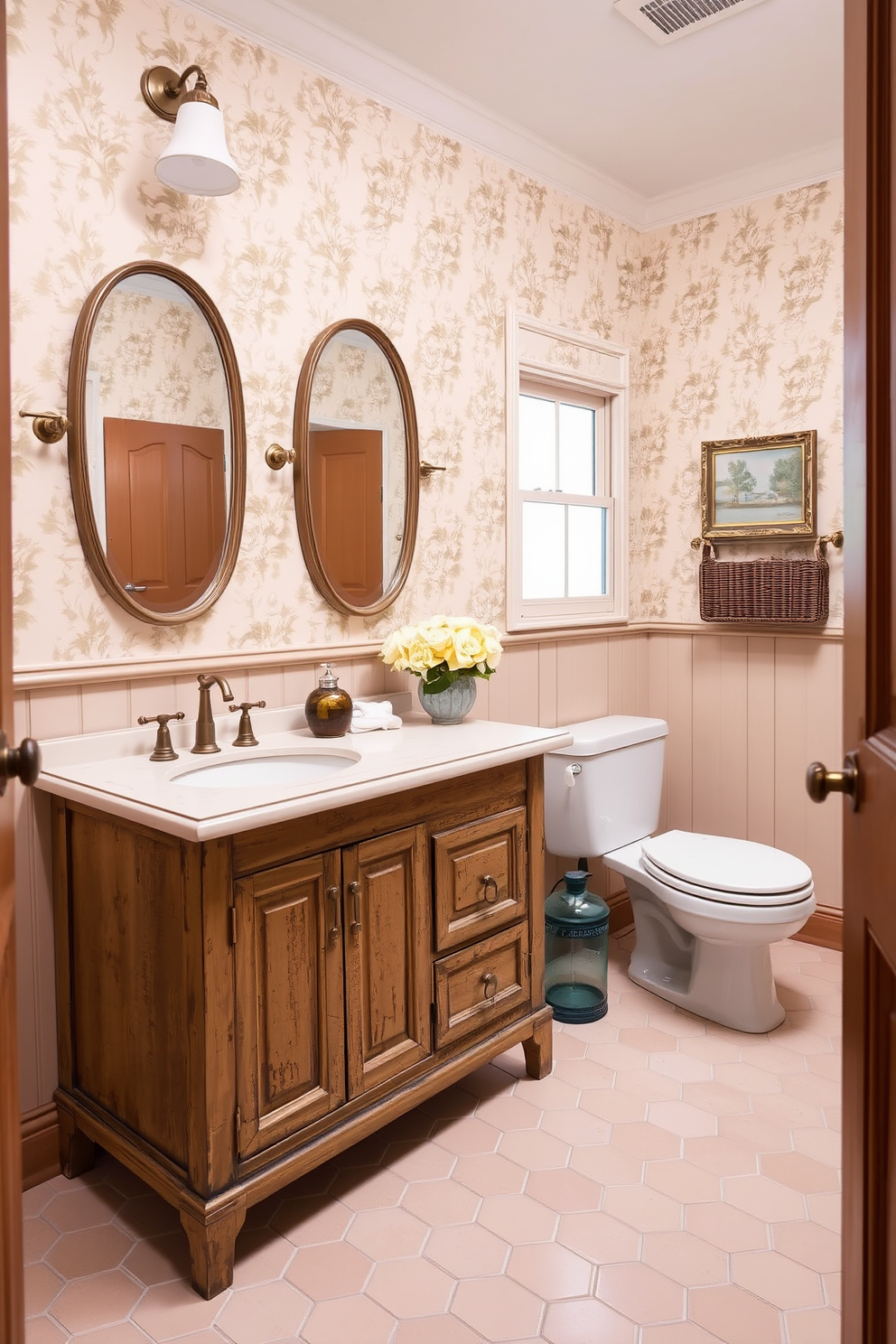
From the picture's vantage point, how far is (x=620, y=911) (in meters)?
3.24

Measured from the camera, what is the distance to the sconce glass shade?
1.82m

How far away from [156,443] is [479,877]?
1156 mm

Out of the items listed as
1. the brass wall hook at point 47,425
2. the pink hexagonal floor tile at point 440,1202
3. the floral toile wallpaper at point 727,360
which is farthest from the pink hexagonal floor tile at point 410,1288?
the floral toile wallpaper at point 727,360

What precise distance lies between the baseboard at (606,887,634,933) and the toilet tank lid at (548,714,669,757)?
0.62m

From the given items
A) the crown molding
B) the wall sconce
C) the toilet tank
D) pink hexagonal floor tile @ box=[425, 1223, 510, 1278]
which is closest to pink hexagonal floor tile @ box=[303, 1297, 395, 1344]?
pink hexagonal floor tile @ box=[425, 1223, 510, 1278]

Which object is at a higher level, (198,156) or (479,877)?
(198,156)

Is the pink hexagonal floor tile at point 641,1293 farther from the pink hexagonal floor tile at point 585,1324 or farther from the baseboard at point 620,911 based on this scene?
the baseboard at point 620,911

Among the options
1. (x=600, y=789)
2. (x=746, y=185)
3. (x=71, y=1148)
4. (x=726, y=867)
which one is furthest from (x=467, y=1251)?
(x=746, y=185)

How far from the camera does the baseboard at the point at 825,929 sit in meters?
3.04

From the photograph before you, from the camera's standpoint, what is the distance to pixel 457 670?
2.31 metres

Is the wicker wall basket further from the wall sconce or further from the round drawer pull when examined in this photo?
the wall sconce

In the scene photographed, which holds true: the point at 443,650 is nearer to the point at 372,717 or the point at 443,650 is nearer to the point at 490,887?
the point at 372,717

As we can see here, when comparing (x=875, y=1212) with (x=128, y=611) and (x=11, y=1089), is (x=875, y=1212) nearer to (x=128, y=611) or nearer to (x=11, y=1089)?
(x=11, y=1089)

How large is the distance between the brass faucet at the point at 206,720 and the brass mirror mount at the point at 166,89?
1.17 m
